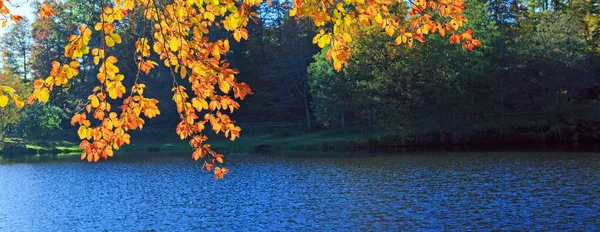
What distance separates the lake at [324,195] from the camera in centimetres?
2142

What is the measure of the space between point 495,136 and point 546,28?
34.4ft

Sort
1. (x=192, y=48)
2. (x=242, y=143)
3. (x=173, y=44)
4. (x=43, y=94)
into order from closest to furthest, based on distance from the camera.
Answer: (x=43, y=94) → (x=173, y=44) → (x=192, y=48) → (x=242, y=143)

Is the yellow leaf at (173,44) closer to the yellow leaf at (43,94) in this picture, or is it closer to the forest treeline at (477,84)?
the yellow leaf at (43,94)

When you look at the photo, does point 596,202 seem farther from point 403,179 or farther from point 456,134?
point 456,134

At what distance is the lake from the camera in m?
21.4

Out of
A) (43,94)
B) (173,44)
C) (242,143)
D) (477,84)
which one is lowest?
(242,143)

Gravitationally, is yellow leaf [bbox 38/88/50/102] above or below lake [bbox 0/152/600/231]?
above

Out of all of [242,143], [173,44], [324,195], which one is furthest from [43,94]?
[242,143]

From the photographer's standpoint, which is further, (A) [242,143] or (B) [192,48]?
(A) [242,143]

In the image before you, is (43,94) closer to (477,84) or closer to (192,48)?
(192,48)

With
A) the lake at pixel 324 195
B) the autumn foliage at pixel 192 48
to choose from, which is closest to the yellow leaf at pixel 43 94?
the autumn foliage at pixel 192 48

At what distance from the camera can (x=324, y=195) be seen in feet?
89.6

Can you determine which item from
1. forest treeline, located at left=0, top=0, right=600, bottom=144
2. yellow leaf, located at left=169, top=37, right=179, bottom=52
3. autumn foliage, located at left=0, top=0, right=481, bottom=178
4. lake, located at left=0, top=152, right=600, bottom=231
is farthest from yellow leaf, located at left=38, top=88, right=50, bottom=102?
forest treeline, located at left=0, top=0, right=600, bottom=144

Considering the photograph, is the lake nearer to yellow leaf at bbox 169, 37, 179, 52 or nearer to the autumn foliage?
A: the autumn foliage
